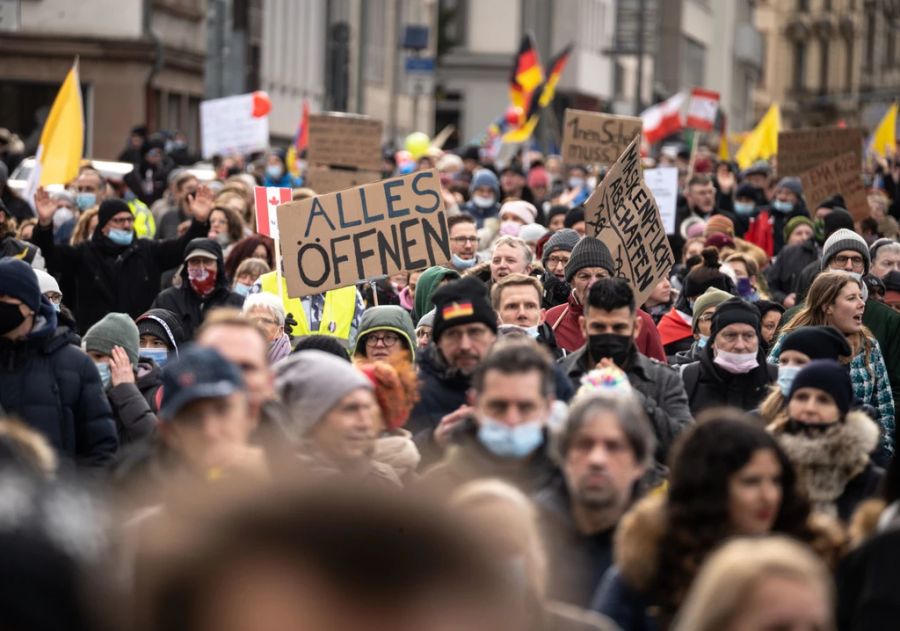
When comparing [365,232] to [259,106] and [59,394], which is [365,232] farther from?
[259,106]

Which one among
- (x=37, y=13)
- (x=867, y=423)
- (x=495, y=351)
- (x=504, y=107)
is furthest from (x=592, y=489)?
(x=504, y=107)

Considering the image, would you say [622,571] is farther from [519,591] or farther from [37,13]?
[37,13]

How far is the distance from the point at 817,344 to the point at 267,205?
18.2ft

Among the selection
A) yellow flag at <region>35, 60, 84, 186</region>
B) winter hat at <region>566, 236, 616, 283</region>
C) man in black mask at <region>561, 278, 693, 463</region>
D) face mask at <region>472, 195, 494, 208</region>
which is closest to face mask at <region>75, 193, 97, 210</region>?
yellow flag at <region>35, 60, 84, 186</region>

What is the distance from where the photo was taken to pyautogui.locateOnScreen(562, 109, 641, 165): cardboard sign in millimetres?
19297

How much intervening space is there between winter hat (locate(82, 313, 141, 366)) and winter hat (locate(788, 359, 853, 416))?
10.8ft

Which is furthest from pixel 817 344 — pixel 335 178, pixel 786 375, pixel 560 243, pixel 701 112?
pixel 701 112

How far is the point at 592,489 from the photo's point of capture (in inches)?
214

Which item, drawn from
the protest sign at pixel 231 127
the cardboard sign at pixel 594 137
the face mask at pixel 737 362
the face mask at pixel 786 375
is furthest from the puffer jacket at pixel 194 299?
the protest sign at pixel 231 127

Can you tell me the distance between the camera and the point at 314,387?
5.68 m

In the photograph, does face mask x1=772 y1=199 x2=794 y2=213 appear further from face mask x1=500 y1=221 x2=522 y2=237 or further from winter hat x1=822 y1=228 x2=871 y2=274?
winter hat x1=822 y1=228 x2=871 y2=274

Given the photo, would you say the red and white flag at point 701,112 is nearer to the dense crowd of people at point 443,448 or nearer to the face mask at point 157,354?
the dense crowd of people at point 443,448

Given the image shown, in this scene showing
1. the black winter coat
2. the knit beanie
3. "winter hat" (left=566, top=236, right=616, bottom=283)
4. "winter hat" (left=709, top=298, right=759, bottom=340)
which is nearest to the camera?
→ "winter hat" (left=709, top=298, right=759, bottom=340)

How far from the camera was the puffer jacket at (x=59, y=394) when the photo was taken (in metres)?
8.04
